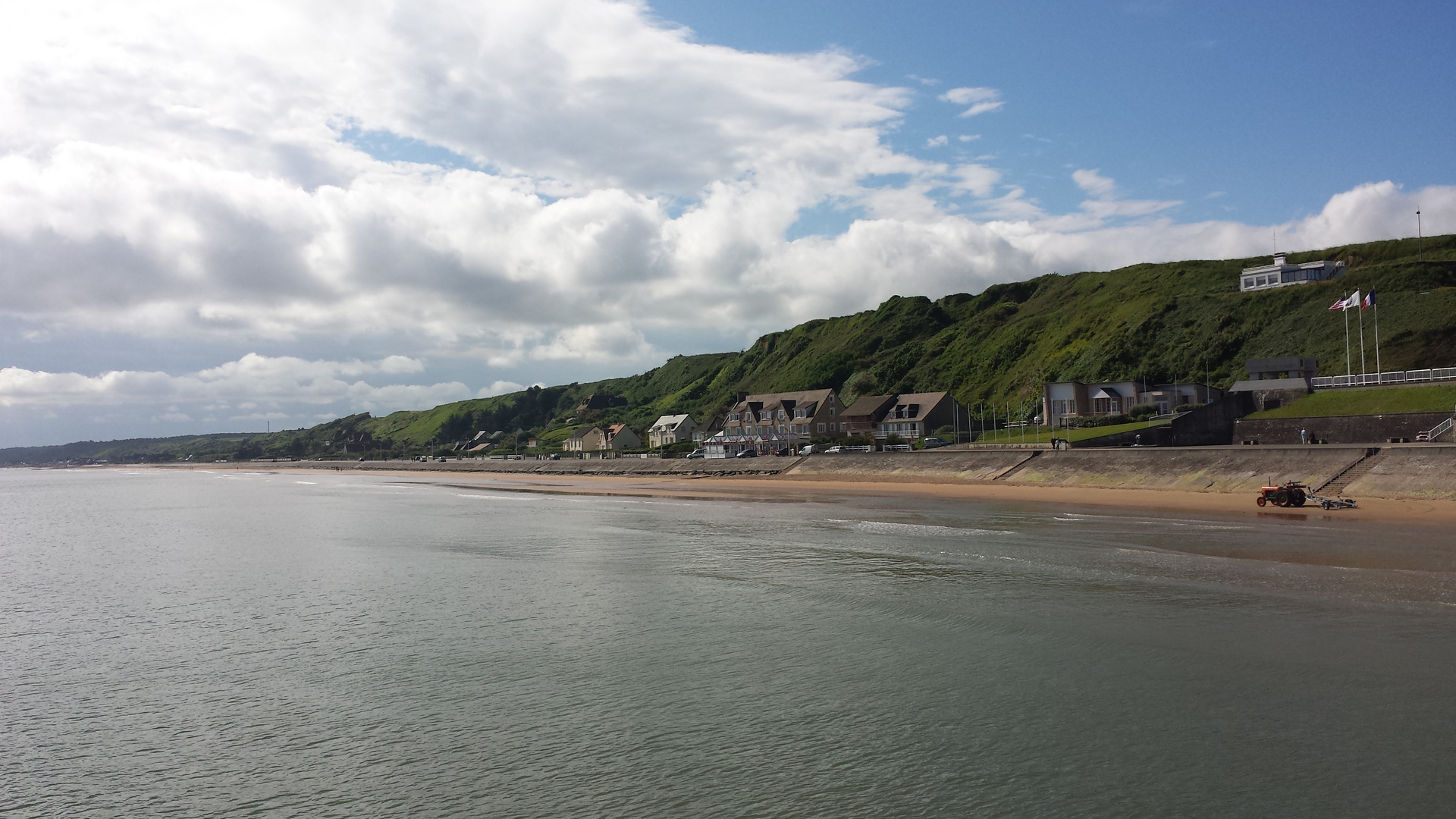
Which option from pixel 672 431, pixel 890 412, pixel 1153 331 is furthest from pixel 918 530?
pixel 672 431

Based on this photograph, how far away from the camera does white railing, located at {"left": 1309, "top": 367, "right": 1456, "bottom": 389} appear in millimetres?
61594

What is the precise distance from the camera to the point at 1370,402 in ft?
200

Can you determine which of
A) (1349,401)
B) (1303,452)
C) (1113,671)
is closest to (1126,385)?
(1349,401)

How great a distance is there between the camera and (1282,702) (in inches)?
539

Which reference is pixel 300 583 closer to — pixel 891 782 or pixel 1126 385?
pixel 891 782

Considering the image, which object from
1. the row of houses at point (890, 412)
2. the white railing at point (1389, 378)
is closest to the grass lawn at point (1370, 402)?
the white railing at point (1389, 378)

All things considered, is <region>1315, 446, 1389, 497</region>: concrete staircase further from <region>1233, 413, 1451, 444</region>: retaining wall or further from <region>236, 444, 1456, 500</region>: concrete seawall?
<region>1233, 413, 1451, 444</region>: retaining wall

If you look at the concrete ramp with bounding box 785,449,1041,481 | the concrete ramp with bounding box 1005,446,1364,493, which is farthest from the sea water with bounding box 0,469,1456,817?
the concrete ramp with bounding box 785,449,1041,481

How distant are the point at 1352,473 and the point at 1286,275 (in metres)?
93.8

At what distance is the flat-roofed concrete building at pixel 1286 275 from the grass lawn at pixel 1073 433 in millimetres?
53064

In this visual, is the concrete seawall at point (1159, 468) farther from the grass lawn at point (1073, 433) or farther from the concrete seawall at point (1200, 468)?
the grass lawn at point (1073, 433)

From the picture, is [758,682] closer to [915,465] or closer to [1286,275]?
[915,465]

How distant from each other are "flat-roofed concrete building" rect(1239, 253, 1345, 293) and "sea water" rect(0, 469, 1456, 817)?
103750 mm

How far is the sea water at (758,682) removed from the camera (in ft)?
36.4
